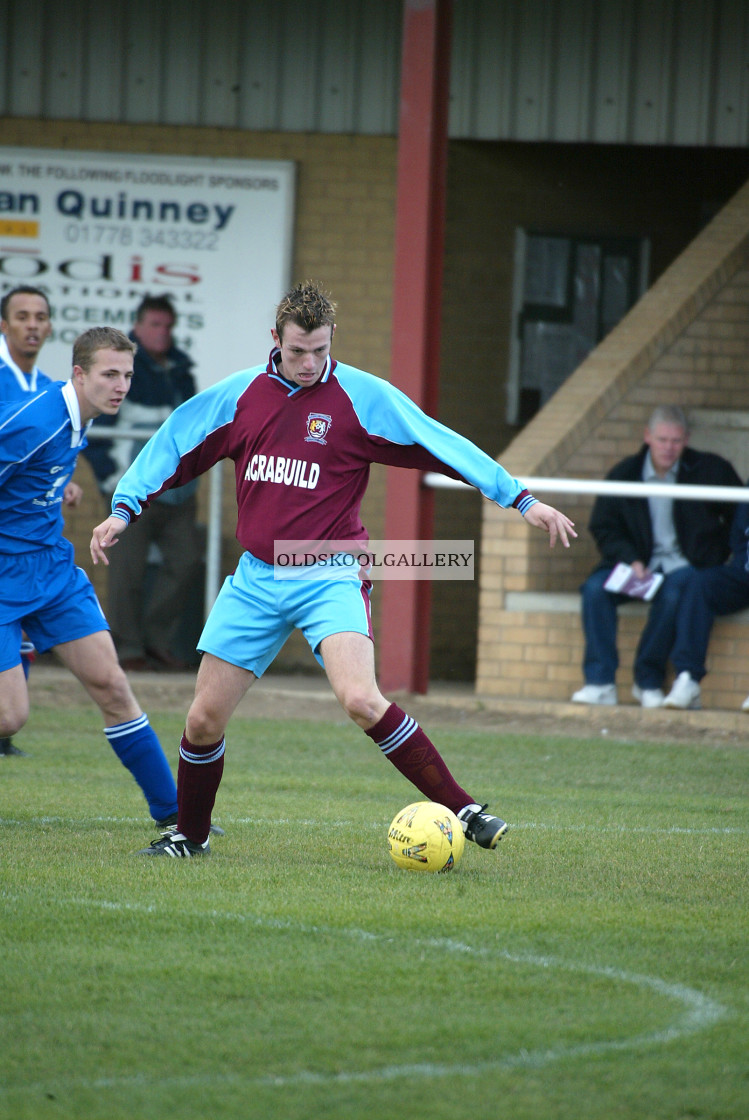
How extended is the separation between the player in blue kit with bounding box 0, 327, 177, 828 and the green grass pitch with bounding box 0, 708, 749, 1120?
38 cm

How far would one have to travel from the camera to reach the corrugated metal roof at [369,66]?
11.0 metres

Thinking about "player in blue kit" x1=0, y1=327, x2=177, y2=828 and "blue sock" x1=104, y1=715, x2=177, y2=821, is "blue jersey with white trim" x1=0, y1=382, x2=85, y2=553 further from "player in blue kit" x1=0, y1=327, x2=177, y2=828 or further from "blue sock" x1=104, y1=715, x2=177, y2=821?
"blue sock" x1=104, y1=715, x2=177, y2=821

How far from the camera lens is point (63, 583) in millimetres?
6043

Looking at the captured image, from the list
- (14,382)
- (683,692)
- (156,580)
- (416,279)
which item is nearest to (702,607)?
(683,692)

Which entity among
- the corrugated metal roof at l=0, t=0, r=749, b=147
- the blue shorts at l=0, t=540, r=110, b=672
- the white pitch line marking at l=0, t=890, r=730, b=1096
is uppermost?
the corrugated metal roof at l=0, t=0, r=749, b=147

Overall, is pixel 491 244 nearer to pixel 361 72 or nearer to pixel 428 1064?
pixel 361 72

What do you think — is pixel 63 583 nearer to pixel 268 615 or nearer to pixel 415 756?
pixel 268 615

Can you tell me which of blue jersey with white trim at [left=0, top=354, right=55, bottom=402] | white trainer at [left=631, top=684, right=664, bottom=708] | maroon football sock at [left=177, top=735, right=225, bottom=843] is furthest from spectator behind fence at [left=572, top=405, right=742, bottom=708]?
maroon football sock at [left=177, top=735, right=225, bottom=843]

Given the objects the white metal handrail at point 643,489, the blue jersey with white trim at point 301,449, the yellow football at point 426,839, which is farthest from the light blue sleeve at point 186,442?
the white metal handrail at point 643,489

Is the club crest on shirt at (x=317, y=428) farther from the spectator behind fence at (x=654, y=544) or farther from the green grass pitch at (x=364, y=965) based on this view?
the spectator behind fence at (x=654, y=544)

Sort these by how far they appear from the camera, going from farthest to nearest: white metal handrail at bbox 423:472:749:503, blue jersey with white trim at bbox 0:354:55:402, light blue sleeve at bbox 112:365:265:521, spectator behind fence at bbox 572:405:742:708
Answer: spectator behind fence at bbox 572:405:742:708, white metal handrail at bbox 423:472:749:503, blue jersey with white trim at bbox 0:354:55:402, light blue sleeve at bbox 112:365:265:521

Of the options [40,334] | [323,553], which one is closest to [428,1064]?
[323,553]

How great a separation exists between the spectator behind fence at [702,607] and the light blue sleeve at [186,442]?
15.9ft

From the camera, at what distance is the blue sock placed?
5906mm
